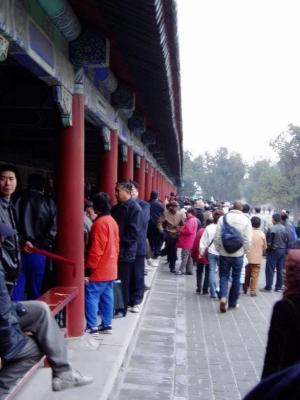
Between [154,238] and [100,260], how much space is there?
22.3 feet

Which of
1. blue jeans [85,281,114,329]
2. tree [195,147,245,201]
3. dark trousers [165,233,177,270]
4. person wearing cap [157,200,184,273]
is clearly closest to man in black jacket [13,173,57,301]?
blue jeans [85,281,114,329]

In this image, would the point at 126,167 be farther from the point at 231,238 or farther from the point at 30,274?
the point at 30,274

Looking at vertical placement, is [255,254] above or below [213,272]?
above

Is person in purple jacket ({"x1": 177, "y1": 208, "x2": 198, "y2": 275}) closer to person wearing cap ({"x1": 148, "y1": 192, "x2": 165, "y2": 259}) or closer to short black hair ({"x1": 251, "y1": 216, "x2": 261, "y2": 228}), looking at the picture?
person wearing cap ({"x1": 148, "y1": 192, "x2": 165, "y2": 259})

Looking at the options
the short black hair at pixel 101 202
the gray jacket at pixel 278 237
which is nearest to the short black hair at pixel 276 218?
the gray jacket at pixel 278 237

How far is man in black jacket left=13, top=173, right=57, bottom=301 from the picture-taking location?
5008mm

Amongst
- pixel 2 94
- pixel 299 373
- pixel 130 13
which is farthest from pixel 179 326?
pixel 299 373

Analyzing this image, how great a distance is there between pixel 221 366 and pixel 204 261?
376 cm

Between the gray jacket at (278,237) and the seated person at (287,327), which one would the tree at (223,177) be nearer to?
the gray jacket at (278,237)

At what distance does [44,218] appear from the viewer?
503 cm

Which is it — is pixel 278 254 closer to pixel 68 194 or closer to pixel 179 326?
pixel 179 326

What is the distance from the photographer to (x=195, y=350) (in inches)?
244

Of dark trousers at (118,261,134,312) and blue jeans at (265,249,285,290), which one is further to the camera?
blue jeans at (265,249,285,290)

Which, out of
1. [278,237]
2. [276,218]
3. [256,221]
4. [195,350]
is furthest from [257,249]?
[195,350]
